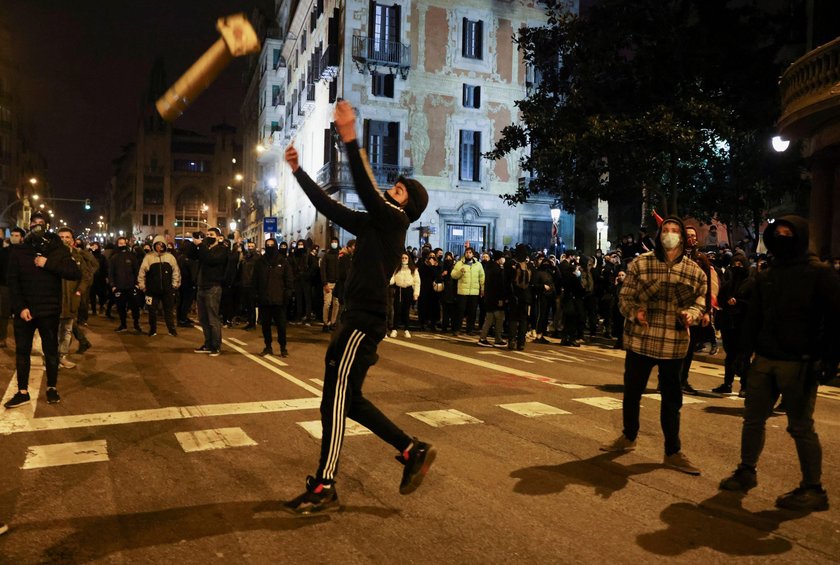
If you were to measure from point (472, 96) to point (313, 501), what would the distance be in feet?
112

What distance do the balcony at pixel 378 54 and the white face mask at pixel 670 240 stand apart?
30.4 m

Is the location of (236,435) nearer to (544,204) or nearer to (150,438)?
(150,438)

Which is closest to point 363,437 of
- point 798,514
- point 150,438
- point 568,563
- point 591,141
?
point 150,438

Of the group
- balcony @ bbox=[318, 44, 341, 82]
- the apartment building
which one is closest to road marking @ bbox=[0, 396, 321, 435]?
the apartment building

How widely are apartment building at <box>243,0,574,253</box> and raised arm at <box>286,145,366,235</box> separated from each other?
28700mm

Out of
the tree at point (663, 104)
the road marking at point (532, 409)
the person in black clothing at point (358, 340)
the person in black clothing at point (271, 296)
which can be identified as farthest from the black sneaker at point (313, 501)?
the tree at point (663, 104)

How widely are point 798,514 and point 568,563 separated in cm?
192

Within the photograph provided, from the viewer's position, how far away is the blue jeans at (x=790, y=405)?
493 centimetres

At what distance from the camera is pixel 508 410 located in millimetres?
7777

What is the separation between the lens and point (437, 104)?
3581cm

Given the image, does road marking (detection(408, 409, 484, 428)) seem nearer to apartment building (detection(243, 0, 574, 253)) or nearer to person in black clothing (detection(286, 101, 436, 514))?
person in black clothing (detection(286, 101, 436, 514))

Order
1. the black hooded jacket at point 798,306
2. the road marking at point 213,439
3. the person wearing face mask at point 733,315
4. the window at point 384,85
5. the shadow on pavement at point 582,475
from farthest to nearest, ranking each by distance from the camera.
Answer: the window at point 384,85 < the person wearing face mask at point 733,315 < the road marking at point 213,439 < the shadow on pavement at point 582,475 < the black hooded jacket at point 798,306

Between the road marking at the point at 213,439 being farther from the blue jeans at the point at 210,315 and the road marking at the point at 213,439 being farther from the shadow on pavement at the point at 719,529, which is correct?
the blue jeans at the point at 210,315

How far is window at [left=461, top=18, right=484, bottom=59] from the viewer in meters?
36.3
